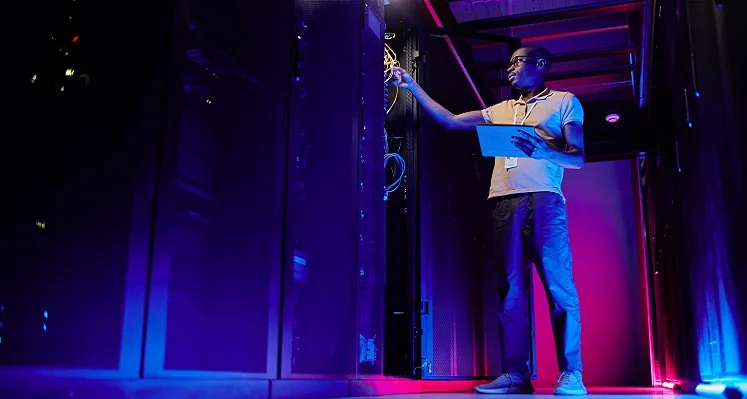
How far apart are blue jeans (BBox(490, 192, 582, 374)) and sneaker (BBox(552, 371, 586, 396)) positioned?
7cm

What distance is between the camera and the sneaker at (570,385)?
2871mm

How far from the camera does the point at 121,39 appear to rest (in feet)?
4.77

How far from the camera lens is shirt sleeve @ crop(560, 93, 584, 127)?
3188 mm

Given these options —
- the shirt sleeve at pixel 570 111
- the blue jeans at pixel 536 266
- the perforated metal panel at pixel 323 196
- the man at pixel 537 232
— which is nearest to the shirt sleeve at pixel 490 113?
the man at pixel 537 232

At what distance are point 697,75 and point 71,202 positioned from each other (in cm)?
215

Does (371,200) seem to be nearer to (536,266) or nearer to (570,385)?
(536,266)

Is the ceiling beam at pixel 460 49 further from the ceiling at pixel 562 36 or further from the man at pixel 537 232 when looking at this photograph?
the man at pixel 537 232

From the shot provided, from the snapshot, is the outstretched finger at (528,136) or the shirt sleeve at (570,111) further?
the shirt sleeve at (570,111)

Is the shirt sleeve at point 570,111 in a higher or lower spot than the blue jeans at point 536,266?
higher

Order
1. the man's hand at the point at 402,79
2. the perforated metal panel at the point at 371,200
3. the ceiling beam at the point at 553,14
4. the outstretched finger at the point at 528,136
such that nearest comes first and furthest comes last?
1. the perforated metal panel at the point at 371,200
2. the outstretched finger at the point at 528,136
3. the man's hand at the point at 402,79
4. the ceiling beam at the point at 553,14

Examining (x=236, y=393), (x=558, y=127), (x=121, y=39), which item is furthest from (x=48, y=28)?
(x=558, y=127)

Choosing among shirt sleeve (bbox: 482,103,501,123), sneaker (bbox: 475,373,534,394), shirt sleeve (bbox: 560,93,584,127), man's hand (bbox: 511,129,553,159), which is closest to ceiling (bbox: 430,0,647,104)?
shirt sleeve (bbox: 482,103,501,123)

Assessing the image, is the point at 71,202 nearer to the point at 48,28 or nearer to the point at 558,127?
the point at 48,28

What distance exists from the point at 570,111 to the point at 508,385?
133 cm
